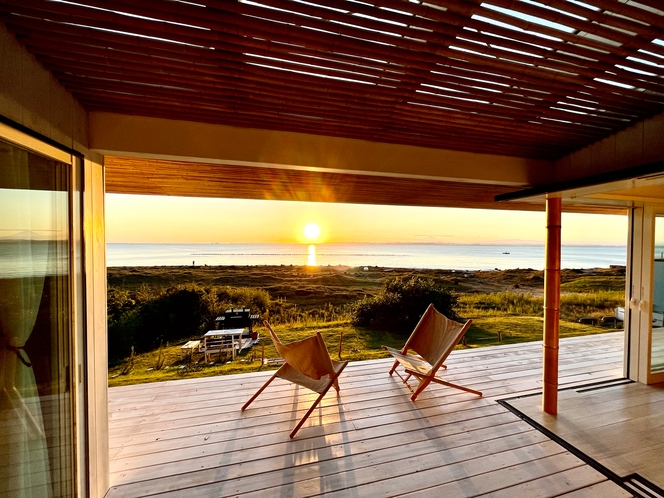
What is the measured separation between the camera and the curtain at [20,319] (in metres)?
1.15

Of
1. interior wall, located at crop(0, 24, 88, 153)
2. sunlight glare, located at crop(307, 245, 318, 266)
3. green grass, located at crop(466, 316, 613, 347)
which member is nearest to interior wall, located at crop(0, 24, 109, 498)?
interior wall, located at crop(0, 24, 88, 153)

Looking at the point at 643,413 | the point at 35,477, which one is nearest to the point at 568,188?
the point at 643,413

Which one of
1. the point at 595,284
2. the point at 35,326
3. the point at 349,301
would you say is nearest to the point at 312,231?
the point at 349,301

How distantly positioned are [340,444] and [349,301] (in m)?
5.39

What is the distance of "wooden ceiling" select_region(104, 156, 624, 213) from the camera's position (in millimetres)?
2502

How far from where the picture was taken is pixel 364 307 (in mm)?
6395

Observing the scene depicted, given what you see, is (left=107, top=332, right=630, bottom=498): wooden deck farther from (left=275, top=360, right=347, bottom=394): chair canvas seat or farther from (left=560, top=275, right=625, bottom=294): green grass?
(left=560, top=275, right=625, bottom=294): green grass

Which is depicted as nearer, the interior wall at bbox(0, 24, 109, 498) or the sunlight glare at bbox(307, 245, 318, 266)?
the interior wall at bbox(0, 24, 109, 498)

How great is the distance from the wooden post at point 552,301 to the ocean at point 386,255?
279 inches

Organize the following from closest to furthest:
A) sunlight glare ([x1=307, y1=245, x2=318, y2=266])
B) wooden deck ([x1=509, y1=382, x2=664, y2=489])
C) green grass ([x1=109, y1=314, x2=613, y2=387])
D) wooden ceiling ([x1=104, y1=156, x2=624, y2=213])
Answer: wooden deck ([x1=509, y1=382, x2=664, y2=489])
wooden ceiling ([x1=104, y1=156, x2=624, y2=213])
green grass ([x1=109, y1=314, x2=613, y2=387])
sunlight glare ([x1=307, y1=245, x2=318, y2=266])

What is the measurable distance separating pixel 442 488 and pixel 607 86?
2681 mm

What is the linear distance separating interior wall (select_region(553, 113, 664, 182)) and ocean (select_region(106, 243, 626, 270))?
7.32 metres

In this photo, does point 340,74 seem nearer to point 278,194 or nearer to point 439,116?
point 439,116

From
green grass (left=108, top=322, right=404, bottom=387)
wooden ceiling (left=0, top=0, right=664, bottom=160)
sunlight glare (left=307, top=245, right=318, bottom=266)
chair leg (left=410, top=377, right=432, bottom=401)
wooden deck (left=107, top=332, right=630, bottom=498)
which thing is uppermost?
wooden ceiling (left=0, top=0, right=664, bottom=160)
